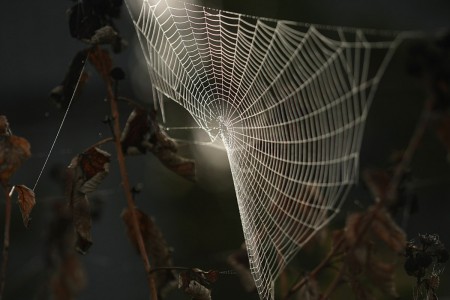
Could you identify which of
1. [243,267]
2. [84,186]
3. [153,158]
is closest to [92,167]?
[84,186]

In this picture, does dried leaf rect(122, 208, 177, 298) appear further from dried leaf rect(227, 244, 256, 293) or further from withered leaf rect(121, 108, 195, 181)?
dried leaf rect(227, 244, 256, 293)

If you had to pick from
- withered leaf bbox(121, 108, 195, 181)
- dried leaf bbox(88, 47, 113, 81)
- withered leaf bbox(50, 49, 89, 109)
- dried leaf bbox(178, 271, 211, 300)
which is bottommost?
dried leaf bbox(178, 271, 211, 300)

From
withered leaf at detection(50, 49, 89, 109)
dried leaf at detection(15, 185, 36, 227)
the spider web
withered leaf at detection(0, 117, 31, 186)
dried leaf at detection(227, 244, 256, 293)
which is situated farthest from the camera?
the spider web

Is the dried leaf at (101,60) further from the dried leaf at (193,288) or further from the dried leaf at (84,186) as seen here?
the dried leaf at (193,288)

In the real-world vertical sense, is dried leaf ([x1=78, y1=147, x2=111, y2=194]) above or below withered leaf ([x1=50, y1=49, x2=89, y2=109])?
below

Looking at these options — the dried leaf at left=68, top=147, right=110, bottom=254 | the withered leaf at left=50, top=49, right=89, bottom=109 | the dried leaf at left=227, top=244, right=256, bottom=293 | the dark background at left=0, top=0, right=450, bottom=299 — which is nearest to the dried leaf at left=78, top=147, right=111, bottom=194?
the dried leaf at left=68, top=147, right=110, bottom=254

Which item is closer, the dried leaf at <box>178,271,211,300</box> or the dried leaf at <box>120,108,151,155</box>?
the dried leaf at <box>178,271,211,300</box>
